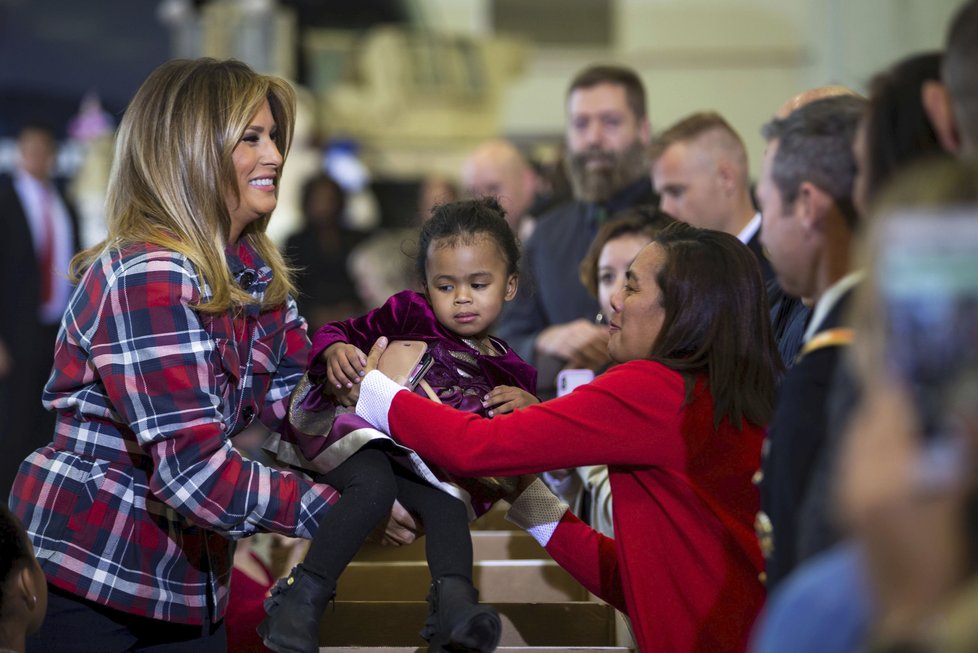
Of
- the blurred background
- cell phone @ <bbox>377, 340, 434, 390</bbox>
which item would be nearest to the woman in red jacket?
cell phone @ <bbox>377, 340, 434, 390</bbox>

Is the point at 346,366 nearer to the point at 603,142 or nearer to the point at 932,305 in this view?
the point at 932,305

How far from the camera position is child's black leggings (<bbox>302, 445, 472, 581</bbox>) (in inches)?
100

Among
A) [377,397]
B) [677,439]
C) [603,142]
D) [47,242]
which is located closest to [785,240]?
[677,439]

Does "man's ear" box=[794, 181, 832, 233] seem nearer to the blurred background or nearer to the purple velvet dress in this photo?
the purple velvet dress

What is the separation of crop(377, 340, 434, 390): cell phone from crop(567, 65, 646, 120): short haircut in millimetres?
2720

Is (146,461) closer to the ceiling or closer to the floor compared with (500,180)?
closer to the floor

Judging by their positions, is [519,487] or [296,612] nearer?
[296,612]

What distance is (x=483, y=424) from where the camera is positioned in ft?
8.20

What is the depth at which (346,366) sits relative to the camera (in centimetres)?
276

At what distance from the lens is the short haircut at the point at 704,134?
426 cm

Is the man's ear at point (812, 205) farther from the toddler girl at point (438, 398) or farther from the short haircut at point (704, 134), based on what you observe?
the short haircut at point (704, 134)

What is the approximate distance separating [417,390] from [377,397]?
7.2 inches

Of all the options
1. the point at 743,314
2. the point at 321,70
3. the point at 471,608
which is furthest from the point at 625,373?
the point at 321,70

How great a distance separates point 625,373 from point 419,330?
59cm
